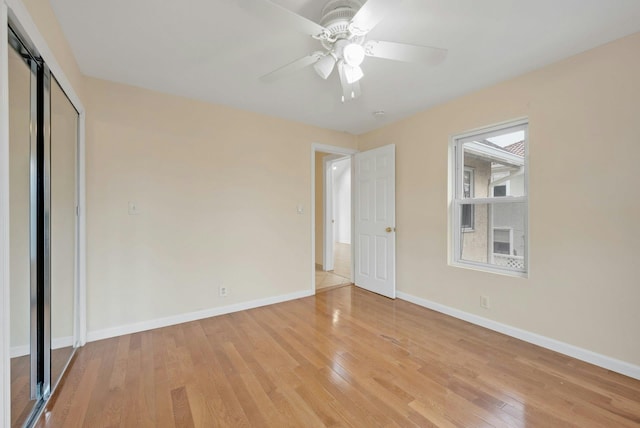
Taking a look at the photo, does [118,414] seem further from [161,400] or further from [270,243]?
[270,243]

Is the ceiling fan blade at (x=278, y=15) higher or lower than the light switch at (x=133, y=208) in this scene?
higher

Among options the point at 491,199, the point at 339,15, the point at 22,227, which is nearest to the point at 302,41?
the point at 339,15

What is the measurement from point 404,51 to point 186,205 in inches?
97.9

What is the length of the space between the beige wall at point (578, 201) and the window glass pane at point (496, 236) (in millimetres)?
188

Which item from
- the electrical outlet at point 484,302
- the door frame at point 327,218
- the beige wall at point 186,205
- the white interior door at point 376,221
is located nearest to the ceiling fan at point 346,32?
the beige wall at point 186,205

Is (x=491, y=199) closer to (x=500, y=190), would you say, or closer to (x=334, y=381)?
(x=500, y=190)

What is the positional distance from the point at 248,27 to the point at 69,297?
2.48 m

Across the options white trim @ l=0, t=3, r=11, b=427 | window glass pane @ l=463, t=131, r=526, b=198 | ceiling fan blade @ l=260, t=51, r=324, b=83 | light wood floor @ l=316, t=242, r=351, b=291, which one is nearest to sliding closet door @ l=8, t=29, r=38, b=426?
white trim @ l=0, t=3, r=11, b=427

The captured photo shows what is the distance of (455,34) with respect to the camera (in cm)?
188

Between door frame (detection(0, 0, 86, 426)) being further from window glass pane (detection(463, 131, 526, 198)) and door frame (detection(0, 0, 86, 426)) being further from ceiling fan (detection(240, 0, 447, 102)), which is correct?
window glass pane (detection(463, 131, 526, 198))

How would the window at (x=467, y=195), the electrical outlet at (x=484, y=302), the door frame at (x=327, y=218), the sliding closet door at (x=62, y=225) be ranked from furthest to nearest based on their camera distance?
1. the door frame at (x=327, y=218)
2. the window at (x=467, y=195)
3. the electrical outlet at (x=484, y=302)
4. the sliding closet door at (x=62, y=225)

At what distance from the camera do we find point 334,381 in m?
1.90

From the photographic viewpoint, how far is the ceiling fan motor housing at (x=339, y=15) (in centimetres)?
151

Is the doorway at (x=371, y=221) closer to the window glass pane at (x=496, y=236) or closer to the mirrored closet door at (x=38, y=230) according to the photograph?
the window glass pane at (x=496, y=236)
